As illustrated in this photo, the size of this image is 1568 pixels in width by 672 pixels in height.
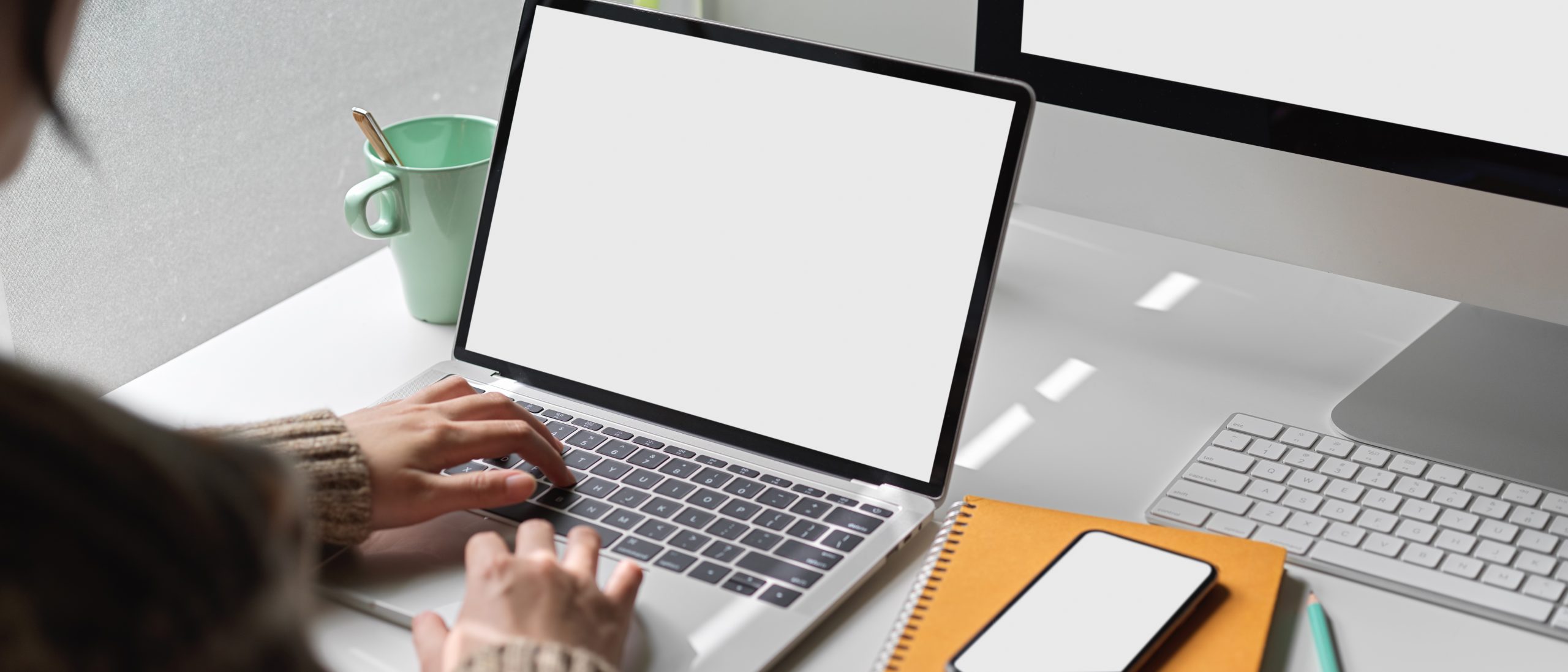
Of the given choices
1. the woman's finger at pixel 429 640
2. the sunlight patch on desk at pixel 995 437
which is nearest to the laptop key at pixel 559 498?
the woman's finger at pixel 429 640

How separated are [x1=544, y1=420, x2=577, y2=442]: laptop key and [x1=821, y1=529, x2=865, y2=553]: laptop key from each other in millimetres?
168

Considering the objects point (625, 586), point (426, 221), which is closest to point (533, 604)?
point (625, 586)

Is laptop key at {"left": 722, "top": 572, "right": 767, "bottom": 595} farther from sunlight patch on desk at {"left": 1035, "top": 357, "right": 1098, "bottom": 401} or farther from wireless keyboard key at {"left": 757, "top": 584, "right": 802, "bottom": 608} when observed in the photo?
sunlight patch on desk at {"left": 1035, "top": 357, "right": 1098, "bottom": 401}

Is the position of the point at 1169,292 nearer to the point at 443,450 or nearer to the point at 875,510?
the point at 875,510

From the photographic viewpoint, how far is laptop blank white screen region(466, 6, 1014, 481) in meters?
0.63

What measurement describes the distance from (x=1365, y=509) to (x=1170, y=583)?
0.49ft

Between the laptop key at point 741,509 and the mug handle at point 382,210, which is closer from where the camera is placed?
the laptop key at point 741,509

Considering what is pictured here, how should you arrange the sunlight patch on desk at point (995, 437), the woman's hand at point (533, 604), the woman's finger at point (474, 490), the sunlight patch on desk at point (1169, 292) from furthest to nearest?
1. the sunlight patch on desk at point (1169, 292)
2. the sunlight patch on desk at point (995, 437)
3. the woman's finger at point (474, 490)
4. the woman's hand at point (533, 604)

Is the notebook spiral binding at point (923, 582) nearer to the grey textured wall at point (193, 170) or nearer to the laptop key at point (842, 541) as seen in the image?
the laptop key at point (842, 541)

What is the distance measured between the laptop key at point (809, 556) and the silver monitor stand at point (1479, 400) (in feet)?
1.04

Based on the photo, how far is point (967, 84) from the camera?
0.62 metres

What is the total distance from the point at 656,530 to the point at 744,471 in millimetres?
65

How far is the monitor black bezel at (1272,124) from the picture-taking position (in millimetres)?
612

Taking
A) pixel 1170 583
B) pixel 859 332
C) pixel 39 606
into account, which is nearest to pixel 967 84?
pixel 859 332
